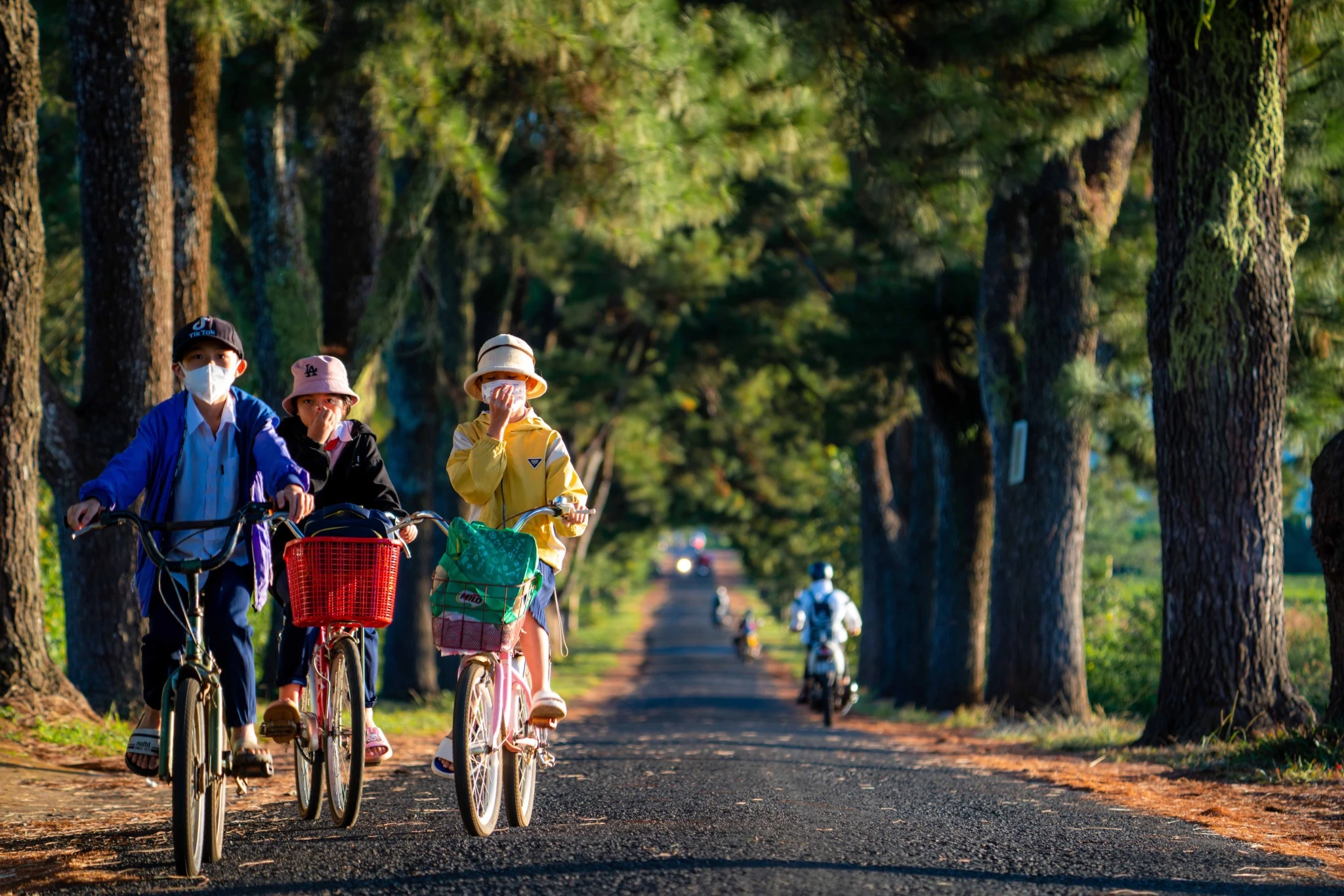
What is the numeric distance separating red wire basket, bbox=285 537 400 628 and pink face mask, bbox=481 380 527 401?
0.91 m

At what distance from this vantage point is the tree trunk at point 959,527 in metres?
18.8

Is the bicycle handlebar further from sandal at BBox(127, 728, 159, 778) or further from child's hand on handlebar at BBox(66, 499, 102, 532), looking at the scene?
sandal at BBox(127, 728, 159, 778)

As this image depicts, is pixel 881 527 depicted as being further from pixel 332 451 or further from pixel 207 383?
pixel 207 383

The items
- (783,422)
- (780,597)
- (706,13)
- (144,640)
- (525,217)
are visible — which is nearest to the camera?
(144,640)

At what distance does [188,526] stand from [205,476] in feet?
1.40

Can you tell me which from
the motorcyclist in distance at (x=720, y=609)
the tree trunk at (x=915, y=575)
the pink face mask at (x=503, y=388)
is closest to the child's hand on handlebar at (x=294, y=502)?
the pink face mask at (x=503, y=388)

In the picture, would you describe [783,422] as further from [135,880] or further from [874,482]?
[135,880]

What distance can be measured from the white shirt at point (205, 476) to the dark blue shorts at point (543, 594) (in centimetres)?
118

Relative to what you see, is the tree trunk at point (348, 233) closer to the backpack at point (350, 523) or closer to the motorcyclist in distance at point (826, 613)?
the motorcyclist in distance at point (826, 613)

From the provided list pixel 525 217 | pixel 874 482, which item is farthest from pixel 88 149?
pixel 874 482

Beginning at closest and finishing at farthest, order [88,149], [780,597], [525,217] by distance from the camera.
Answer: [88,149] → [525,217] → [780,597]

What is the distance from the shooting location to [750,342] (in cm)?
2462

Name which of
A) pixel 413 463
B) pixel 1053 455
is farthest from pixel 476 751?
pixel 413 463

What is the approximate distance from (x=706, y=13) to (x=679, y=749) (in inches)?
277
